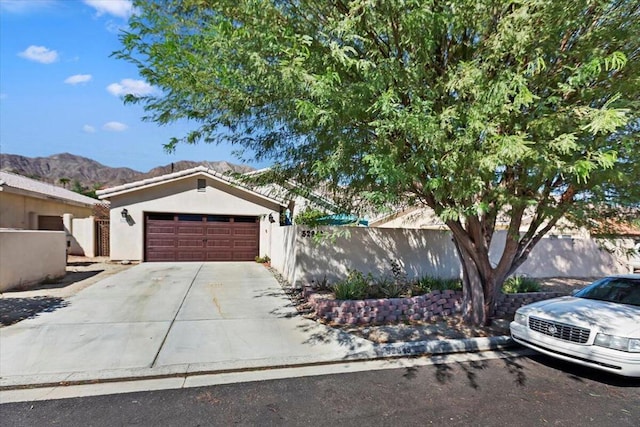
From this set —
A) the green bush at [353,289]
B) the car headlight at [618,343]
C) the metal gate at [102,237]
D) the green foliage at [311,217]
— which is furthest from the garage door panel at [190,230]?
the car headlight at [618,343]

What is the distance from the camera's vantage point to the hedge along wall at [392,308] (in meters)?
7.14

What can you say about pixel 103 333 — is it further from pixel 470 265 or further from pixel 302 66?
pixel 470 265

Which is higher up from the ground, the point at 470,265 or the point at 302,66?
the point at 302,66

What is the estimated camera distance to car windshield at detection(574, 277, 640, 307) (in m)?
5.81

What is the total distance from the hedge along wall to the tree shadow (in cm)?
579

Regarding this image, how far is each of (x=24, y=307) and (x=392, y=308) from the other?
809 cm

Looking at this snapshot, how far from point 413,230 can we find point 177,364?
711 cm

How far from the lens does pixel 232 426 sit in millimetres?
3602

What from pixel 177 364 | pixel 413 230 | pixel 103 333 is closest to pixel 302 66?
pixel 177 364

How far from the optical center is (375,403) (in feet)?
13.6

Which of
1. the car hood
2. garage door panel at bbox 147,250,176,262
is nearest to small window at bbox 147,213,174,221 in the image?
garage door panel at bbox 147,250,176,262

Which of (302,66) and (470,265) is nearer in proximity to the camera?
(302,66)

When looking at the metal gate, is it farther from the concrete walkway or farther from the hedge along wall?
the hedge along wall

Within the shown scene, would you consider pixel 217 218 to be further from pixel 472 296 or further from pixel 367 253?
pixel 472 296
